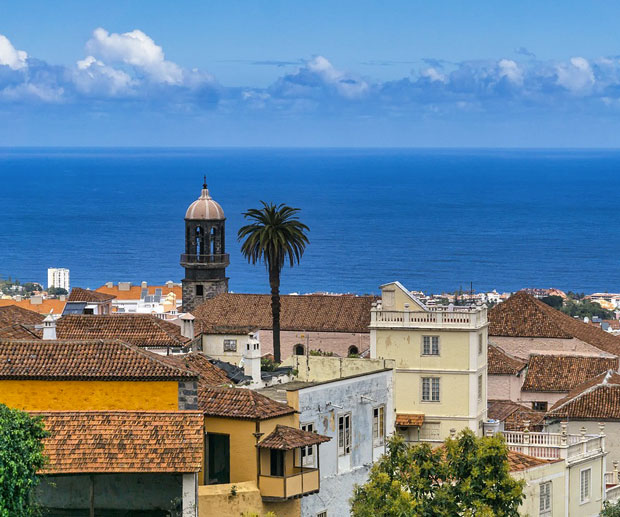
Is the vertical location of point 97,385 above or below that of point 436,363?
above

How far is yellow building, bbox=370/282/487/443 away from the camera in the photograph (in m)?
61.4

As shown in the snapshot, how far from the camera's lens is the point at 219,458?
135 feet

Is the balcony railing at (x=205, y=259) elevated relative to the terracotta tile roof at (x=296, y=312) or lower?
elevated

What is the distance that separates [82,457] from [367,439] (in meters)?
12.6

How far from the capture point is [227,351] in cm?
7406

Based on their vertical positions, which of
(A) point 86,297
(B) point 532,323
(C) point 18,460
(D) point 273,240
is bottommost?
(C) point 18,460

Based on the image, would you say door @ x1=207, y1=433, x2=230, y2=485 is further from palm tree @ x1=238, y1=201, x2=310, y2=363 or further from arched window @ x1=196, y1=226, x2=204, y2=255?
arched window @ x1=196, y1=226, x2=204, y2=255

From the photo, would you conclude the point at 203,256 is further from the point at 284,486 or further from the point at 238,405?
the point at 284,486

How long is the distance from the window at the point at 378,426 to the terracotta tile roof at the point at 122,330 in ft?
46.1

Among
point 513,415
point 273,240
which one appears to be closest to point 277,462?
point 513,415

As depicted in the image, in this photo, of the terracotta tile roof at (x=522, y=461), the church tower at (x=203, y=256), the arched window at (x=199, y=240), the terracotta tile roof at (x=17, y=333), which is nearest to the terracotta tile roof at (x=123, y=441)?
the terracotta tile roof at (x=17, y=333)

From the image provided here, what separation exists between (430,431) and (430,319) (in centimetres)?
401

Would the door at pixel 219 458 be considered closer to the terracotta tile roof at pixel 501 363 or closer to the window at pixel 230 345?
the terracotta tile roof at pixel 501 363

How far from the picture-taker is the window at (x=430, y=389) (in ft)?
202
